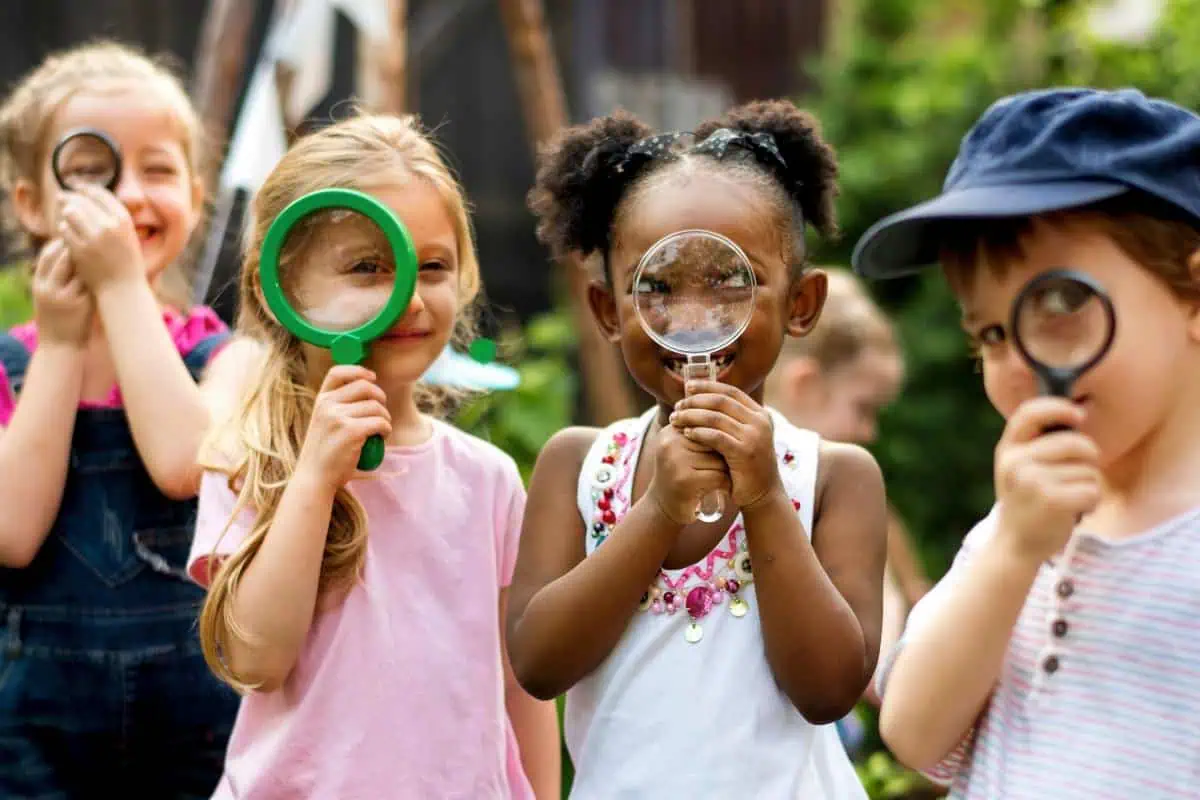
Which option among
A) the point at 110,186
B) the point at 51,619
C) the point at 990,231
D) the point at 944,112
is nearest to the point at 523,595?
the point at 990,231

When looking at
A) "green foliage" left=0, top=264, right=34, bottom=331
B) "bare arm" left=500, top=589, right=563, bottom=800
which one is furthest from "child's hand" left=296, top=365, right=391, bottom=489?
"green foliage" left=0, top=264, right=34, bottom=331

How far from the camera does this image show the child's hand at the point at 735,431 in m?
2.26

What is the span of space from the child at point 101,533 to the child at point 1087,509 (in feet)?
5.29

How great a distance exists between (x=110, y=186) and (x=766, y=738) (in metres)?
1.84

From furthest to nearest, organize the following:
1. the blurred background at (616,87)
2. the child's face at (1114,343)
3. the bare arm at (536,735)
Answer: the blurred background at (616,87), the bare arm at (536,735), the child's face at (1114,343)

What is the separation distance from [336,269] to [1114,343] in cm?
135

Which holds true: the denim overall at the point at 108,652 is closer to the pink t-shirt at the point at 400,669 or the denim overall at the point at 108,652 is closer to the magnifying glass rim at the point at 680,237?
the pink t-shirt at the point at 400,669

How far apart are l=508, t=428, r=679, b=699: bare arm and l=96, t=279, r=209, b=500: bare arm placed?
818mm

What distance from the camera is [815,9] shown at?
42.9 ft

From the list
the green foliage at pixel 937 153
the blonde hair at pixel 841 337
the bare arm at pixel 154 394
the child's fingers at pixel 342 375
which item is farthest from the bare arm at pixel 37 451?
the green foliage at pixel 937 153

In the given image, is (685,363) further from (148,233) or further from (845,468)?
(148,233)

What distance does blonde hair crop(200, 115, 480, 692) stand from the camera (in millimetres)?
2689

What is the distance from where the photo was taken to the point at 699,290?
7.93ft

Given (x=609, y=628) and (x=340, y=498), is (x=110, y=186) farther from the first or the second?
(x=609, y=628)
